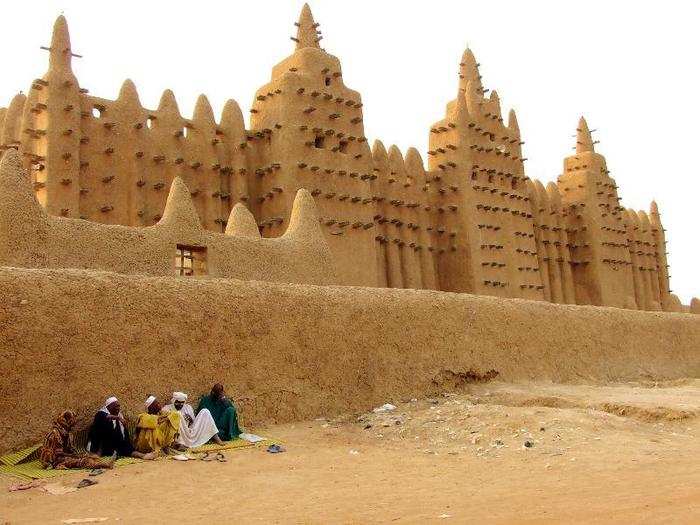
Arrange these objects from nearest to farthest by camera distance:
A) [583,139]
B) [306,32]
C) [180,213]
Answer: [180,213]
[306,32]
[583,139]

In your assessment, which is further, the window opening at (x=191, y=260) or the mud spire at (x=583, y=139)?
the mud spire at (x=583, y=139)

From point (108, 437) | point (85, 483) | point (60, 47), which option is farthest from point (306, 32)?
point (85, 483)

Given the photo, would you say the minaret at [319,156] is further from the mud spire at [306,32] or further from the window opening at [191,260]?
the window opening at [191,260]

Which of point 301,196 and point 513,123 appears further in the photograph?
point 513,123

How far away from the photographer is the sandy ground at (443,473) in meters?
6.22

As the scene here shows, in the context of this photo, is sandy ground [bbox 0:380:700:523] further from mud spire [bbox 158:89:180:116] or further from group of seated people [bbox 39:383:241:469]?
mud spire [bbox 158:89:180:116]

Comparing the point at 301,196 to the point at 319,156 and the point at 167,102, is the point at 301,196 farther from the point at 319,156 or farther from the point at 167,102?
the point at 167,102

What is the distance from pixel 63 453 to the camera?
26.8 feet

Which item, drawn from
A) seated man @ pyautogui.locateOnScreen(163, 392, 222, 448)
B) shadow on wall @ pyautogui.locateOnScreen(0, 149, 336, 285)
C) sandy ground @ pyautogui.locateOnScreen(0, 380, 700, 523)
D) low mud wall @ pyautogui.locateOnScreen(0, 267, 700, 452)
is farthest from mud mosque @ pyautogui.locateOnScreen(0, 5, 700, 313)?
sandy ground @ pyautogui.locateOnScreen(0, 380, 700, 523)

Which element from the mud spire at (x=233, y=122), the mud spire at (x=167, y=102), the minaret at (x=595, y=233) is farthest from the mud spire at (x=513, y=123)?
the mud spire at (x=167, y=102)

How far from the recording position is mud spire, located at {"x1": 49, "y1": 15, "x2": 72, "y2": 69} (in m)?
18.2

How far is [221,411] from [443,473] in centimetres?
316

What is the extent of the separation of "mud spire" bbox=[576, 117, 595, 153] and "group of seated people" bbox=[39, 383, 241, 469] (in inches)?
1084

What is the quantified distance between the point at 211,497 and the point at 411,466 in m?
2.49
